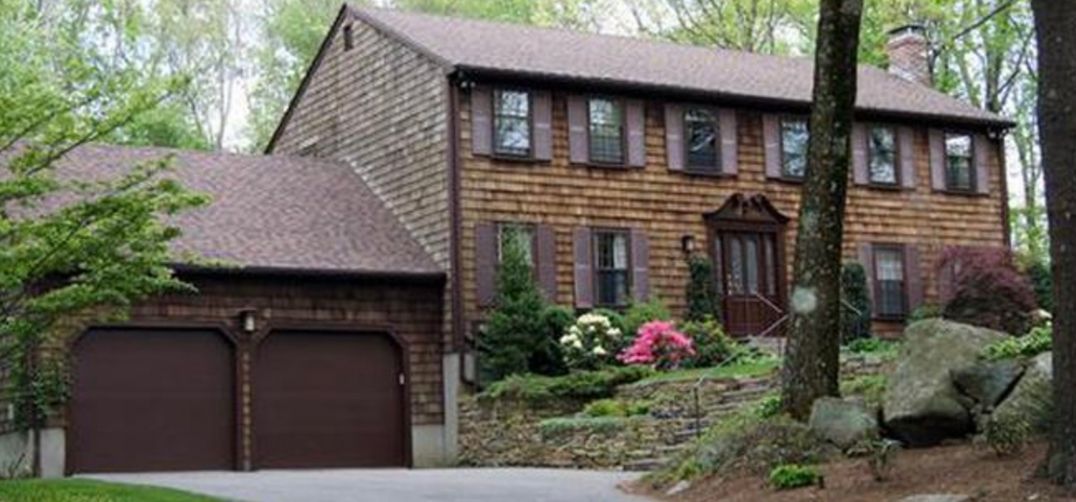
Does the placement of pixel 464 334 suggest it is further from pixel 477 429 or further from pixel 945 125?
pixel 945 125

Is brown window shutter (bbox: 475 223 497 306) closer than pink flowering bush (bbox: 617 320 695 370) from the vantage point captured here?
No

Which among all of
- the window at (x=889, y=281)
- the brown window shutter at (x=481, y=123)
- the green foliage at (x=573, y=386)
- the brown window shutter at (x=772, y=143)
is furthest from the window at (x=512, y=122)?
the window at (x=889, y=281)

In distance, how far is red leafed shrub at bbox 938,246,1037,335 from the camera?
26.1 meters

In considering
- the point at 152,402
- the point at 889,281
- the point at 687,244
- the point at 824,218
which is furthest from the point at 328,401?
the point at 824,218

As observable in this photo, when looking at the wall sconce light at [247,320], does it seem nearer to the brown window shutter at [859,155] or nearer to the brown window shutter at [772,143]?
the brown window shutter at [772,143]

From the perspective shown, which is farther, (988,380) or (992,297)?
(992,297)

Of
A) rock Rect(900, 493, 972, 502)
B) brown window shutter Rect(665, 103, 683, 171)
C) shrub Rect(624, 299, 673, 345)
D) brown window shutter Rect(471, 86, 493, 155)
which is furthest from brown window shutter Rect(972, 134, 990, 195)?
rock Rect(900, 493, 972, 502)

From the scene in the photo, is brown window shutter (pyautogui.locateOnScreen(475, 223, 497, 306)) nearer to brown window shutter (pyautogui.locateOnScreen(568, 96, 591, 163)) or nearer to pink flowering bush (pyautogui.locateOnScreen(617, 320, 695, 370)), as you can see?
brown window shutter (pyautogui.locateOnScreen(568, 96, 591, 163))

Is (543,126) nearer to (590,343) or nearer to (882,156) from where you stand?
(590,343)

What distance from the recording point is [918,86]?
34.4m

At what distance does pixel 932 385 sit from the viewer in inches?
555

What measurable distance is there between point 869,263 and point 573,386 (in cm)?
856

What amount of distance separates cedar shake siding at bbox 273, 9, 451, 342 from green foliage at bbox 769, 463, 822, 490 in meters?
12.5

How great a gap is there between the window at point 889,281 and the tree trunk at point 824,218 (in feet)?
48.2
